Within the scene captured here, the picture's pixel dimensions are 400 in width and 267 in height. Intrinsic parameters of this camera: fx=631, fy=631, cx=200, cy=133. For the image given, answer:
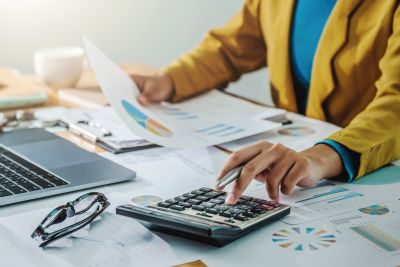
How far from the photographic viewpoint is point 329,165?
91 centimetres

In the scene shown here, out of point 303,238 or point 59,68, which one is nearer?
point 303,238

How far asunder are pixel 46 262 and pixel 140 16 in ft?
5.86

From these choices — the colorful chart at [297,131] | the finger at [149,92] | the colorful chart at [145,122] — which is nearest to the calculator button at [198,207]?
the colorful chart at [145,122]

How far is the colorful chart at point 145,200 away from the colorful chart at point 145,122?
22 cm

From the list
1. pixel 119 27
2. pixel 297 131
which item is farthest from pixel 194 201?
pixel 119 27

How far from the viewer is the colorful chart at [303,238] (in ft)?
2.32

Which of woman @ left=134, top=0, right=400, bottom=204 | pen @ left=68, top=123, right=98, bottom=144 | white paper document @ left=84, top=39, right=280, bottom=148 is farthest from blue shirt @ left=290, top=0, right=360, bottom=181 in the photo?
pen @ left=68, top=123, right=98, bottom=144

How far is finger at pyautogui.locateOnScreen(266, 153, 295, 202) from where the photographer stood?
84 cm

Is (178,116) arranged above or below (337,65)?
below

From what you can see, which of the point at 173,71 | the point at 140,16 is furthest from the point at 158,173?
the point at 140,16

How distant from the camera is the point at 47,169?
3.05 feet

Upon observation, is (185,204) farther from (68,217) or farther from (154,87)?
(154,87)

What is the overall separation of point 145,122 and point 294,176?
0.34m

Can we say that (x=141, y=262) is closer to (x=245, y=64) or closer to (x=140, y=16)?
(x=245, y=64)
